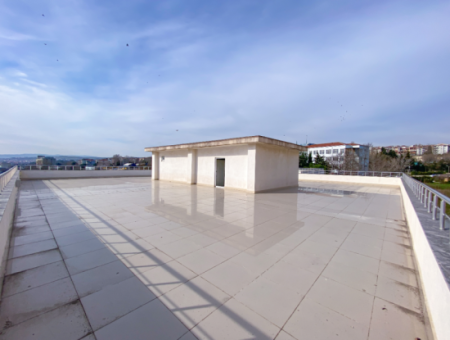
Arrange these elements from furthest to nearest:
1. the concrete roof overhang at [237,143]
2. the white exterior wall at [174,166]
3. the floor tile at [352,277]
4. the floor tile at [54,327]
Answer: the white exterior wall at [174,166], the concrete roof overhang at [237,143], the floor tile at [352,277], the floor tile at [54,327]

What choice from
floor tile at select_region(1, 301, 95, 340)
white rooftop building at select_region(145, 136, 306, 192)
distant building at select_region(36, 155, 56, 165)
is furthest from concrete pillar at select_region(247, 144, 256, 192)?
distant building at select_region(36, 155, 56, 165)

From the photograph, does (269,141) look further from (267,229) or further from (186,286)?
(186,286)

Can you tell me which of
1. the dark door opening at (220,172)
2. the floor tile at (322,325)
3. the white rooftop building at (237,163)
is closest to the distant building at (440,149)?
the white rooftop building at (237,163)

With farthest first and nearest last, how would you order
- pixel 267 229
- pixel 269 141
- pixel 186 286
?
1. pixel 269 141
2. pixel 267 229
3. pixel 186 286

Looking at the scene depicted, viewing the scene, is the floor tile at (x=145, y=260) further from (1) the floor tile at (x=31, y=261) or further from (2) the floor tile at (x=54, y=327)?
(1) the floor tile at (x=31, y=261)

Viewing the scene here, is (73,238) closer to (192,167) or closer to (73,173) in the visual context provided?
(192,167)

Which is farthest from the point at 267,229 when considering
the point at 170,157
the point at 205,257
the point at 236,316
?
the point at 170,157

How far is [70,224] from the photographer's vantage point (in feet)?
15.6

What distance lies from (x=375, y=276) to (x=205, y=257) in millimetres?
2480

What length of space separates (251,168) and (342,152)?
4089cm

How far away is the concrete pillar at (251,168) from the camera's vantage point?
9.93 metres

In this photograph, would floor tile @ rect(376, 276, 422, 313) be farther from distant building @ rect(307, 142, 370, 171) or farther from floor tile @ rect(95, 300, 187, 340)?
distant building @ rect(307, 142, 370, 171)

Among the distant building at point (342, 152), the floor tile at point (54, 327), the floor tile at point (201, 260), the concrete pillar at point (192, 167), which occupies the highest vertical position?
the distant building at point (342, 152)

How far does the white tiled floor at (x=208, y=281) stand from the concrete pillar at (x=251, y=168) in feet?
16.5
